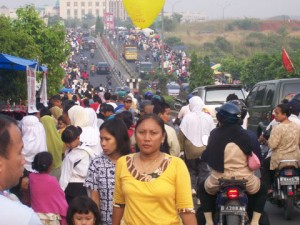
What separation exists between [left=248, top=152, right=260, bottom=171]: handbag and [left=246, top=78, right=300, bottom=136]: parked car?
303 inches

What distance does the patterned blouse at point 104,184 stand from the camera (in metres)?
6.15

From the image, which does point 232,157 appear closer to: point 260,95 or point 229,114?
point 229,114

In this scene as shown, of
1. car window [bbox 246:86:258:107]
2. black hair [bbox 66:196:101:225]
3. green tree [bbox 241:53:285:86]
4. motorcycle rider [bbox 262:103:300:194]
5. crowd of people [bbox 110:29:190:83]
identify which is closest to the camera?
black hair [bbox 66:196:101:225]

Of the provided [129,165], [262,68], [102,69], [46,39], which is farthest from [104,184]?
[102,69]

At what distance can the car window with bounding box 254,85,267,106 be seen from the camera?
671 inches

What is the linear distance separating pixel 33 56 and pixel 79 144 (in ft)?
37.7

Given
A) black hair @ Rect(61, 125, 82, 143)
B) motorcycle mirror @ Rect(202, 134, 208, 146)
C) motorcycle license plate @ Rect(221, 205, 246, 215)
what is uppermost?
black hair @ Rect(61, 125, 82, 143)

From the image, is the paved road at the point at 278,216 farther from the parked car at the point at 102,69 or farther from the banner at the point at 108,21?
the banner at the point at 108,21

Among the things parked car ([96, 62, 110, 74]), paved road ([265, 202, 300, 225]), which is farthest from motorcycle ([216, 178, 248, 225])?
parked car ([96, 62, 110, 74])

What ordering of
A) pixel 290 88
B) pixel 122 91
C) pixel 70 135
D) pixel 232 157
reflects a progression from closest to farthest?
pixel 232 157 < pixel 70 135 < pixel 290 88 < pixel 122 91

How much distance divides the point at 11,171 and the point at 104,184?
122 inches

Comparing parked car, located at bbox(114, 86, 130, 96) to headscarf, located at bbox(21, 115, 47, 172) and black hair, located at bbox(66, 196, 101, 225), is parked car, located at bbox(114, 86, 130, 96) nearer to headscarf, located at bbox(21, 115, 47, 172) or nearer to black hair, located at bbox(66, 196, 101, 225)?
headscarf, located at bbox(21, 115, 47, 172)

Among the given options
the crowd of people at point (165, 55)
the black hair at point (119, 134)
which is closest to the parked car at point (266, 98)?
the black hair at point (119, 134)

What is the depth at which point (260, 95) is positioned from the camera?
17172 millimetres
